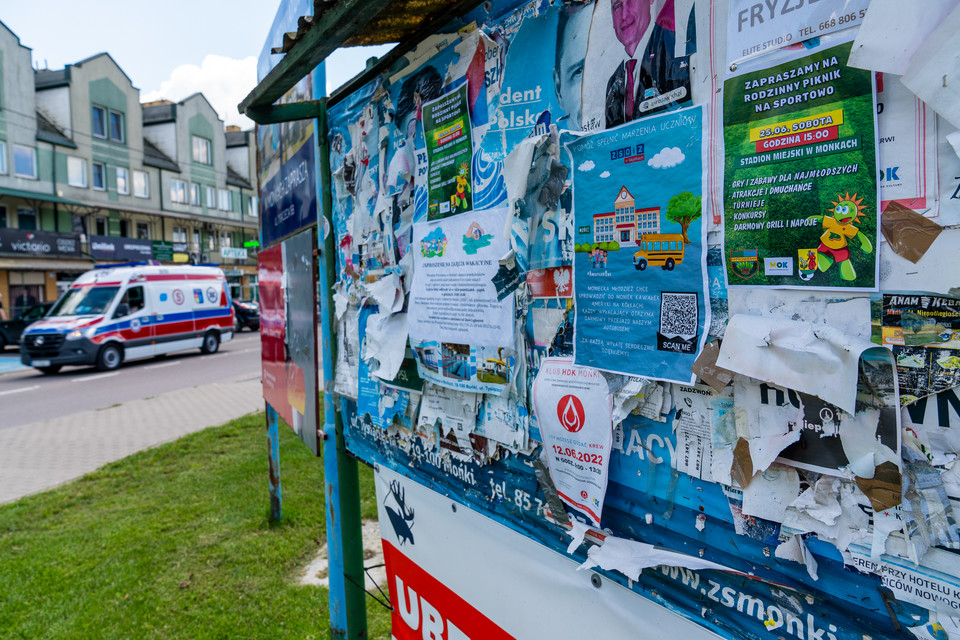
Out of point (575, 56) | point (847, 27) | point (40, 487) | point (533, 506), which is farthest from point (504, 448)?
point (40, 487)

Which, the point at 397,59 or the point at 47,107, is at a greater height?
the point at 47,107

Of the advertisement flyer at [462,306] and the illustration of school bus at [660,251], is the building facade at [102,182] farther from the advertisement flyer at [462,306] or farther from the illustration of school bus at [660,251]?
the illustration of school bus at [660,251]

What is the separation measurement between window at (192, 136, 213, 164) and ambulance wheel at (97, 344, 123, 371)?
2523 cm

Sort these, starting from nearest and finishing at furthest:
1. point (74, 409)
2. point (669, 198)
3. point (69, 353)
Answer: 1. point (669, 198)
2. point (74, 409)
3. point (69, 353)

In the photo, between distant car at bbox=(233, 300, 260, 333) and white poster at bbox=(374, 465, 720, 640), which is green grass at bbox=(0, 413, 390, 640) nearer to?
white poster at bbox=(374, 465, 720, 640)

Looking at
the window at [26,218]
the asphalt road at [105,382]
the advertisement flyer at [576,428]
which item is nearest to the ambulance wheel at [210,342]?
the asphalt road at [105,382]

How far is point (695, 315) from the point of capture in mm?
928

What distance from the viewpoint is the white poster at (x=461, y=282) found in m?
1.35

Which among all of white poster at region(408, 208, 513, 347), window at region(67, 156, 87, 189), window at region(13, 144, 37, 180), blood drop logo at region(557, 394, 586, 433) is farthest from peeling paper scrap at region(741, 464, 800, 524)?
window at region(67, 156, 87, 189)

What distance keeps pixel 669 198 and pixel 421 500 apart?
1.26m

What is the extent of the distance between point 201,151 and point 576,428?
4101 cm

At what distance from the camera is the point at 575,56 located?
3.72 feet

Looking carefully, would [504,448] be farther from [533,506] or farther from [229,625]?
[229,625]

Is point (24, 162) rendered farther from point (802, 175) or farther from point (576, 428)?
point (802, 175)
